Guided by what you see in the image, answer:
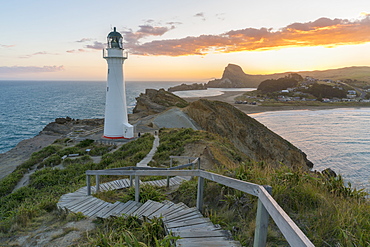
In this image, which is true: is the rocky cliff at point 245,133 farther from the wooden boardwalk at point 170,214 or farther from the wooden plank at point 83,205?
the wooden boardwalk at point 170,214

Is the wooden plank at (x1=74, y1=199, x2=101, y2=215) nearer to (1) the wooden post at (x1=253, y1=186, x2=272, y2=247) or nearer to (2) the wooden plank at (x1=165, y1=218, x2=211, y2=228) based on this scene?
(2) the wooden plank at (x1=165, y1=218, x2=211, y2=228)

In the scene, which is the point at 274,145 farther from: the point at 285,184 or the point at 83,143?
the point at 285,184

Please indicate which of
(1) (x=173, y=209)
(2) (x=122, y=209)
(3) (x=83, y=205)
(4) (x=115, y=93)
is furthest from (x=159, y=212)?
(4) (x=115, y=93)

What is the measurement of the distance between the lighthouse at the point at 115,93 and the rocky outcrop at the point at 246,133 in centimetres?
1241

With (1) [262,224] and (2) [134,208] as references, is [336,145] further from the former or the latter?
(1) [262,224]

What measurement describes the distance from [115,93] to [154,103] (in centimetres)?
3419

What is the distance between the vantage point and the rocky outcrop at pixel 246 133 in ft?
88.5

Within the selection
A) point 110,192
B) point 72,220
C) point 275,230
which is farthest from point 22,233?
point 275,230


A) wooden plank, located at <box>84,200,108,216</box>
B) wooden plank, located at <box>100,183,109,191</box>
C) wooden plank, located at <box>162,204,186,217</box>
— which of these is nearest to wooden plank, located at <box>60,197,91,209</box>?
wooden plank, located at <box>84,200,108,216</box>

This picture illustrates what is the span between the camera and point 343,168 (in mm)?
24328

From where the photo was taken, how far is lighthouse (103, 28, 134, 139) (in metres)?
23.0

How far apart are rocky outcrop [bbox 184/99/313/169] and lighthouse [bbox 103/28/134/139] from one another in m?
12.4

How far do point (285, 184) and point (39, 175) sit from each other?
14.4 metres

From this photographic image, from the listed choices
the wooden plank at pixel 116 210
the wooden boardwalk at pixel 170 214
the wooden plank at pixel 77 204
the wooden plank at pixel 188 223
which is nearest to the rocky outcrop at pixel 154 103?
the wooden plank at pixel 77 204
